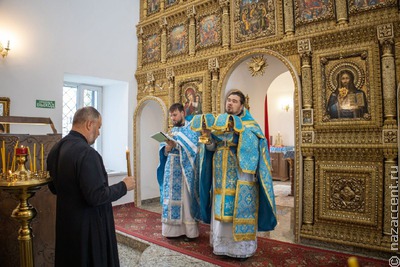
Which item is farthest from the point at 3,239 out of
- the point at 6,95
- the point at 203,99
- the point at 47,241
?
the point at 203,99

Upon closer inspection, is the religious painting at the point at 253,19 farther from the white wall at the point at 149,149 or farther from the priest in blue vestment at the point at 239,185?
the white wall at the point at 149,149

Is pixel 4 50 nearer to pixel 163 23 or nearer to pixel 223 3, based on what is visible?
pixel 163 23

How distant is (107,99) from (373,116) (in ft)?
19.8

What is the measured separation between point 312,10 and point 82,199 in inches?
168

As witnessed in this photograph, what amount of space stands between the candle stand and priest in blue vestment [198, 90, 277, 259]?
1.98 metres

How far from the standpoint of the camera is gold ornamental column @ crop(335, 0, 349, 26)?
4.27 meters

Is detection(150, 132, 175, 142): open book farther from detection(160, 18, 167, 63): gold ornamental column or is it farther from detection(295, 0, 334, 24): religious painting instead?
detection(160, 18, 167, 63): gold ornamental column

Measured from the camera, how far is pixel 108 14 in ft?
22.9

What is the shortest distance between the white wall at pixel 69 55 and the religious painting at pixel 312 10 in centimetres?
417

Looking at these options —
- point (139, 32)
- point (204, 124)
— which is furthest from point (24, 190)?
point (139, 32)

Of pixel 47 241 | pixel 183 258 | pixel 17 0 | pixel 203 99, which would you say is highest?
pixel 17 0

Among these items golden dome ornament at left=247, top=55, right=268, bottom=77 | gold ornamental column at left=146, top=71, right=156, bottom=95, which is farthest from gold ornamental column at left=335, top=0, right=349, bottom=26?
gold ornamental column at left=146, top=71, right=156, bottom=95

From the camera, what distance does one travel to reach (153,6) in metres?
7.19

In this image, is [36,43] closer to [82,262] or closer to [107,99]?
[107,99]
